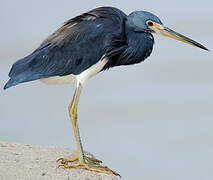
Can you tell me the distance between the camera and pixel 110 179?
6.09m

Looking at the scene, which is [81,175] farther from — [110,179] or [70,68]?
[70,68]

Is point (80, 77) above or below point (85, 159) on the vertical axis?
above

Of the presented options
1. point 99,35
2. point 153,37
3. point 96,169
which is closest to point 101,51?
point 99,35

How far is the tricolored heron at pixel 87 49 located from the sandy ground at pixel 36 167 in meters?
0.09

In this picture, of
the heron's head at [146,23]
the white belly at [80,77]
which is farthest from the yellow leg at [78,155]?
the heron's head at [146,23]

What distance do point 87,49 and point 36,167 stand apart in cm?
115

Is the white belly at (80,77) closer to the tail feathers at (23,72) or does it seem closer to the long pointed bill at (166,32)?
the tail feathers at (23,72)

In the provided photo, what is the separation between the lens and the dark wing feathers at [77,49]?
599 cm

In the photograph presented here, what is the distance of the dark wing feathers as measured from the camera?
19.6 ft

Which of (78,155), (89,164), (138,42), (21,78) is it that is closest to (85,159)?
(89,164)

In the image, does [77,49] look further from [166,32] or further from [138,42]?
[166,32]

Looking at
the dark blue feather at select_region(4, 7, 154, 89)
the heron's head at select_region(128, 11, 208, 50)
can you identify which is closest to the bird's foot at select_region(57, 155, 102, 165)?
→ the dark blue feather at select_region(4, 7, 154, 89)

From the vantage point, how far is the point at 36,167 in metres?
6.14

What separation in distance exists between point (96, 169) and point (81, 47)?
1.10m
